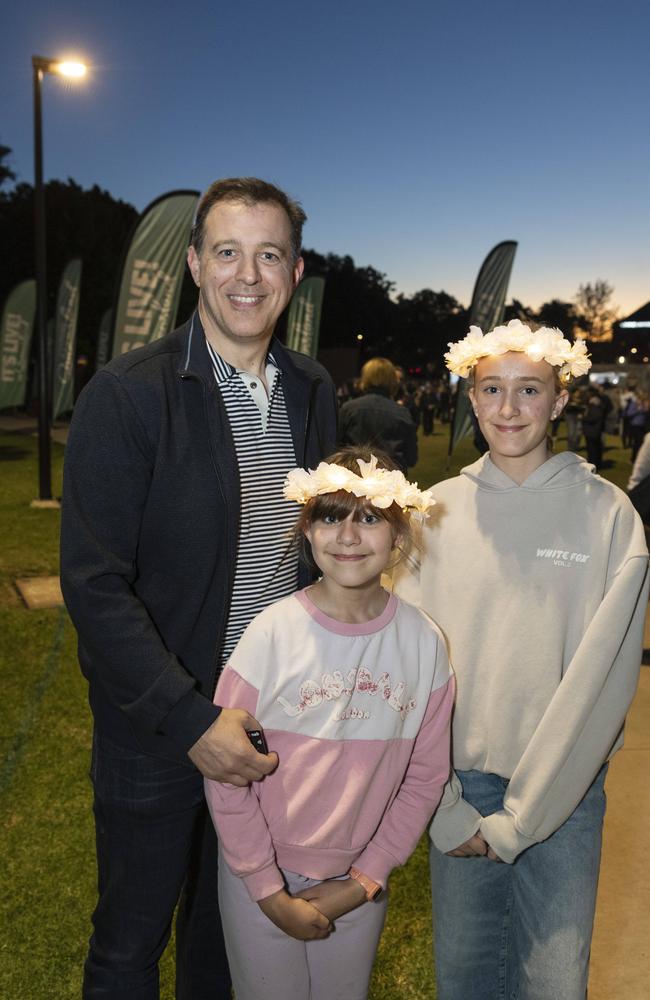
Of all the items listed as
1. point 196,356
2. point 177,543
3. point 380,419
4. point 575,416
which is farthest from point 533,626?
point 575,416

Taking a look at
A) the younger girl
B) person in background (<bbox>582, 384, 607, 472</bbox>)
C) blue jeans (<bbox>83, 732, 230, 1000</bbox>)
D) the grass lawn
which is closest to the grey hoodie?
the younger girl

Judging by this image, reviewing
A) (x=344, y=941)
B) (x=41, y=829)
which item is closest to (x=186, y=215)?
(x=41, y=829)

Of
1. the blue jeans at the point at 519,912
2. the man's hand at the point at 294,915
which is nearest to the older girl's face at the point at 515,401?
the blue jeans at the point at 519,912

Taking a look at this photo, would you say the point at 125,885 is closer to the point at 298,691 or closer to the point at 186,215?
the point at 298,691

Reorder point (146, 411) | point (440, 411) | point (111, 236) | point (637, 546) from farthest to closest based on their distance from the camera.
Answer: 1. point (111, 236)
2. point (440, 411)
3. point (637, 546)
4. point (146, 411)

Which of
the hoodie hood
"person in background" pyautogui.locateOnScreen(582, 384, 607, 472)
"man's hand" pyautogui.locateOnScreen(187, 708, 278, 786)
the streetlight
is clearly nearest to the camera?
"man's hand" pyautogui.locateOnScreen(187, 708, 278, 786)

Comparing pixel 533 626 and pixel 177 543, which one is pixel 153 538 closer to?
pixel 177 543

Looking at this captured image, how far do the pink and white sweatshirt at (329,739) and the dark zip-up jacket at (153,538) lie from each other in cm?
15

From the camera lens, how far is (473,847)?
220 cm

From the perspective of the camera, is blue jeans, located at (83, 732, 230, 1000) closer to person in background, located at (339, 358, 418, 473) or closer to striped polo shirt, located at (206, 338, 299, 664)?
striped polo shirt, located at (206, 338, 299, 664)

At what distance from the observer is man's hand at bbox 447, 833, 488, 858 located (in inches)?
86.6

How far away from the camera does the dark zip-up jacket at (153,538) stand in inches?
75.0

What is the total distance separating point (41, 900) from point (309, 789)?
210 centimetres

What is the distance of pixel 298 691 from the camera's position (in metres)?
1.99
